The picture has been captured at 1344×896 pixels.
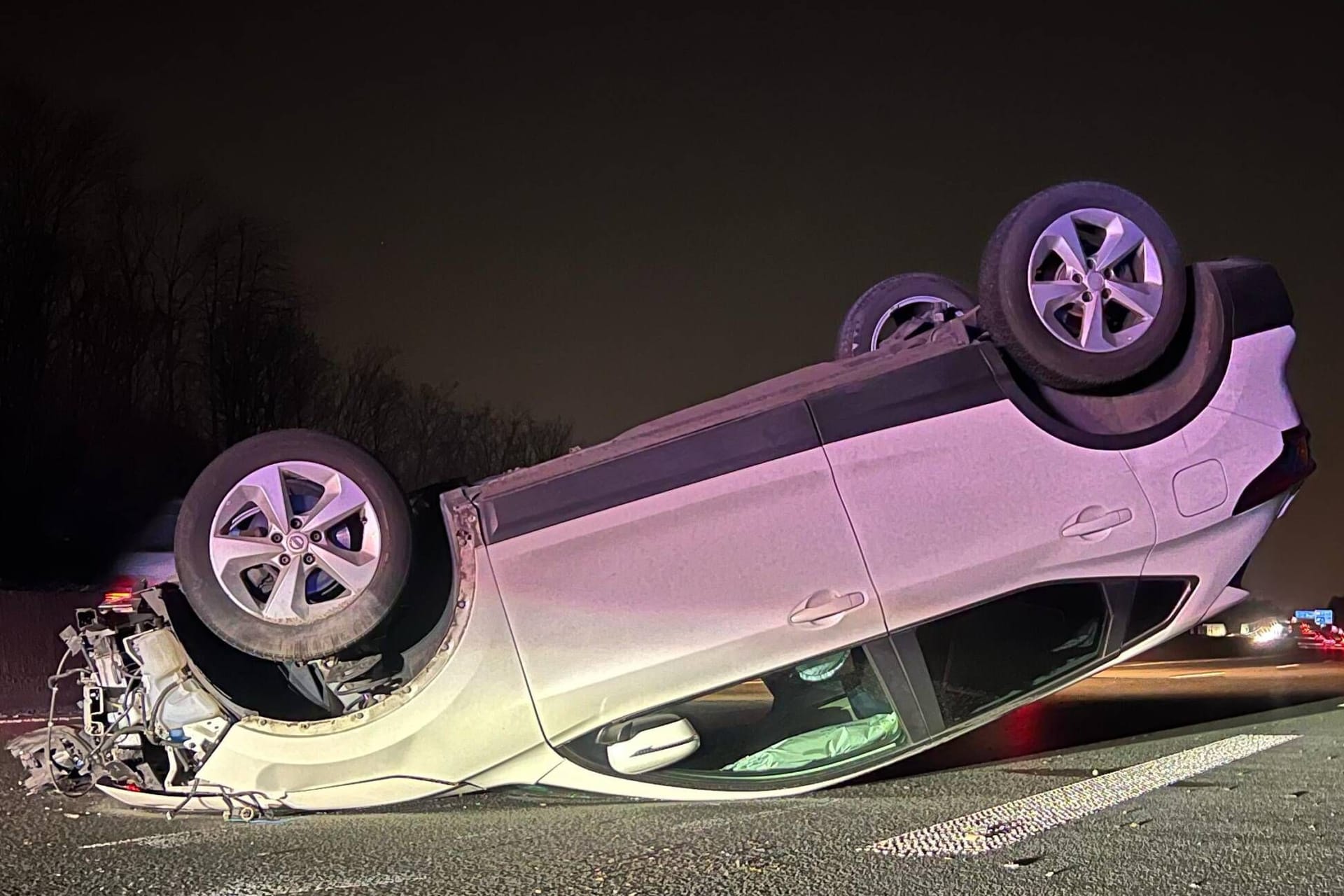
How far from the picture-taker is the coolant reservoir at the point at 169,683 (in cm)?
476

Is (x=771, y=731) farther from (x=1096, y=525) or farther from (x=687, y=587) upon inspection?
(x=1096, y=525)

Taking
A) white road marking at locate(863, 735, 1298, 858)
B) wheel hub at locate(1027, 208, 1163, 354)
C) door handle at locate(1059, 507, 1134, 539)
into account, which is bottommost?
white road marking at locate(863, 735, 1298, 858)

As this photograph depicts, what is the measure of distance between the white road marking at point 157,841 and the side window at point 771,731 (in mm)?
1339

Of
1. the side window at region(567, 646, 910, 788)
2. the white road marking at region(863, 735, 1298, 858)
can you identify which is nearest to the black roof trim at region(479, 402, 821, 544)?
the side window at region(567, 646, 910, 788)

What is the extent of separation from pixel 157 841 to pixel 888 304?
152 inches

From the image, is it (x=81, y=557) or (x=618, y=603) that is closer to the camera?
(x=618, y=603)

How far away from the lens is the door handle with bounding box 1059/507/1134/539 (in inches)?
180

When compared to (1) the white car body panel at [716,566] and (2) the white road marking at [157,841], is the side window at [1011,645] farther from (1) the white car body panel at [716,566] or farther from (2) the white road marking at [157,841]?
(2) the white road marking at [157,841]

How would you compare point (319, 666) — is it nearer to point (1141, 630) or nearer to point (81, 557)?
point (1141, 630)

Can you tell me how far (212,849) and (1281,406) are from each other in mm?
4098

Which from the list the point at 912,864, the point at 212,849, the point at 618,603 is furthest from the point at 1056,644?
the point at 212,849

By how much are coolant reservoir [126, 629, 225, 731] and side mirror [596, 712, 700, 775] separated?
1.48m

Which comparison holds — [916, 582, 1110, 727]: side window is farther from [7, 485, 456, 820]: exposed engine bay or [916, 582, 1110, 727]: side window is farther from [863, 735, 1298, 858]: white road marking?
[7, 485, 456, 820]: exposed engine bay

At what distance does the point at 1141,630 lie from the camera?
191 inches
